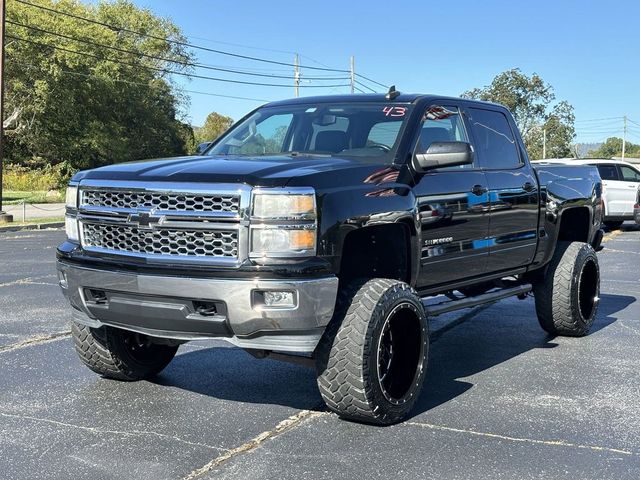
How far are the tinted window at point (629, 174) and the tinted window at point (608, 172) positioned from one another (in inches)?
7.4

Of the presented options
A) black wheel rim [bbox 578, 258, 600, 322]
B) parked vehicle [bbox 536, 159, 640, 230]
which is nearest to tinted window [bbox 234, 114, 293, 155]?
black wheel rim [bbox 578, 258, 600, 322]

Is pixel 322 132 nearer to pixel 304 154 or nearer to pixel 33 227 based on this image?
pixel 304 154

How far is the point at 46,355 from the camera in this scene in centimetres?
600

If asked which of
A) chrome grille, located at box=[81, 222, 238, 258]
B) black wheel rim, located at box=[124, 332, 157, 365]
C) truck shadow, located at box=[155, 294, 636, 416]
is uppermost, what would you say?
chrome grille, located at box=[81, 222, 238, 258]

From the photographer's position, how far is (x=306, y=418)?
455cm

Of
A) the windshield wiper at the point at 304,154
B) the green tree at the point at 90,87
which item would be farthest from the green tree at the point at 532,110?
the windshield wiper at the point at 304,154

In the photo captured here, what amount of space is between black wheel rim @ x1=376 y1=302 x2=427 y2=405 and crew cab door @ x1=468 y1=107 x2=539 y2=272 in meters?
1.36

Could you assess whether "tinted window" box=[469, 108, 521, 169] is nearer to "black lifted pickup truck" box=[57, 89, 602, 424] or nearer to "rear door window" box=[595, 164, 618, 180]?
"black lifted pickup truck" box=[57, 89, 602, 424]

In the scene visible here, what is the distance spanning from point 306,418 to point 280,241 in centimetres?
124

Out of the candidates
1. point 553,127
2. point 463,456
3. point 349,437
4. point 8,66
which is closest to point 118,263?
point 349,437

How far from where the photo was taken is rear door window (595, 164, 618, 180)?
19.8 metres

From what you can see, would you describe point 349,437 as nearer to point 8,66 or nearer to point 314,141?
point 314,141

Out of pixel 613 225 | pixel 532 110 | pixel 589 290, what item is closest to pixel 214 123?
pixel 532 110

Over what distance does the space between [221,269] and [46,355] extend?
2.75m
